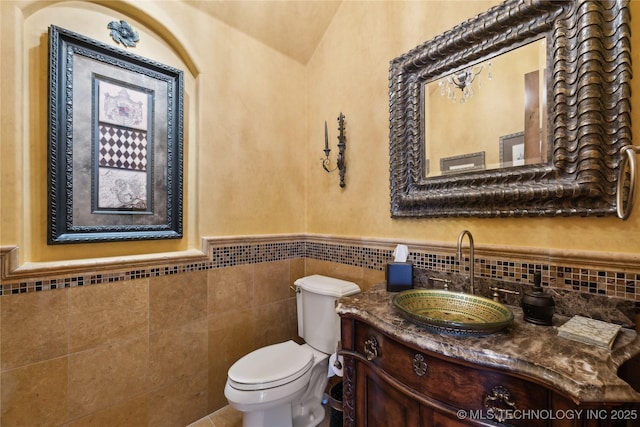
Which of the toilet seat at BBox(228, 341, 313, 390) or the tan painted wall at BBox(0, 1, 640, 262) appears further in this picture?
the toilet seat at BBox(228, 341, 313, 390)

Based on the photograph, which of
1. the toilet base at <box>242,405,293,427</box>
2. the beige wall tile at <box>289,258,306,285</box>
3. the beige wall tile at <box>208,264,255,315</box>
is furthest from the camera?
the beige wall tile at <box>289,258,306,285</box>

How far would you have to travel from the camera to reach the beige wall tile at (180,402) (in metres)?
1.50

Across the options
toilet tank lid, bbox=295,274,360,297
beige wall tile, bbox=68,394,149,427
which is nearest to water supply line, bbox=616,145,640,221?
toilet tank lid, bbox=295,274,360,297

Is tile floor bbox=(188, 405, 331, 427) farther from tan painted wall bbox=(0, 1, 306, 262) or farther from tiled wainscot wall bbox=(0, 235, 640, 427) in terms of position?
tan painted wall bbox=(0, 1, 306, 262)

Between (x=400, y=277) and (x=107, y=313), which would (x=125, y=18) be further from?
(x=400, y=277)

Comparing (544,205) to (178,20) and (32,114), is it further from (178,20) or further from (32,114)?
(32,114)

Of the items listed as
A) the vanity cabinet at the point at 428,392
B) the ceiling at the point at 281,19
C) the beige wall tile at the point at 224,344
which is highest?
the ceiling at the point at 281,19

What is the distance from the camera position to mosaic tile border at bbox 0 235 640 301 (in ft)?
3.14

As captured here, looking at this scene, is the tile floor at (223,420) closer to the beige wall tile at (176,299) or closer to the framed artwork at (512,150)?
the beige wall tile at (176,299)

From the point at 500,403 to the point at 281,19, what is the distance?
239 centimetres

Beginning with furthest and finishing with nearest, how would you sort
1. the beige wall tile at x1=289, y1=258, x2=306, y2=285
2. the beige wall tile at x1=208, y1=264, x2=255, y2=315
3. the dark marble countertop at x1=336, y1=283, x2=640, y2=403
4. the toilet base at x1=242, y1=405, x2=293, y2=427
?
1. the beige wall tile at x1=289, y1=258, x2=306, y2=285
2. the beige wall tile at x1=208, y1=264, x2=255, y2=315
3. the toilet base at x1=242, y1=405, x2=293, y2=427
4. the dark marble countertop at x1=336, y1=283, x2=640, y2=403

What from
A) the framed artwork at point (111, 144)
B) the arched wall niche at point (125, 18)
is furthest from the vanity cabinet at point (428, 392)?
the arched wall niche at point (125, 18)

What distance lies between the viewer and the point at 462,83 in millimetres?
1318

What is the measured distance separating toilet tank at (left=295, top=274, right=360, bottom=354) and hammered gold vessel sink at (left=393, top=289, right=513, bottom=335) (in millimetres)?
547
